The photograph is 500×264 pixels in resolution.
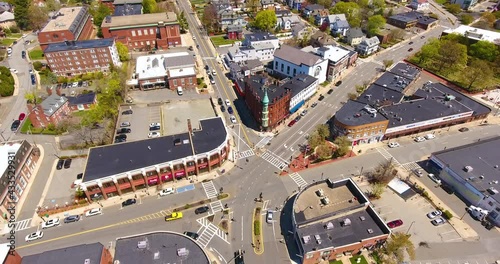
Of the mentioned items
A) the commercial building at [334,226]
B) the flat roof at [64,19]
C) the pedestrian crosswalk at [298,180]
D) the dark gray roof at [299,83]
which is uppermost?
the flat roof at [64,19]

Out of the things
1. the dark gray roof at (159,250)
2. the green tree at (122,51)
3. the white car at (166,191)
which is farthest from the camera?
the green tree at (122,51)

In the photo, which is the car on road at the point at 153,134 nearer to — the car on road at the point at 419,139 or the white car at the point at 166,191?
the white car at the point at 166,191

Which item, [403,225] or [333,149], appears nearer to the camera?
[403,225]

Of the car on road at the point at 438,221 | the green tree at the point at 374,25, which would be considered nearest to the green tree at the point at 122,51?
the green tree at the point at 374,25

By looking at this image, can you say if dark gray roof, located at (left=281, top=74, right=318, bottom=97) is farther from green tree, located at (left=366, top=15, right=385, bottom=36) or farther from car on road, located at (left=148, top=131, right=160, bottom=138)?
green tree, located at (left=366, top=15, right=385, bottom=36)

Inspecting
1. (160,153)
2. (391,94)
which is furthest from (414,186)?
(160,153)

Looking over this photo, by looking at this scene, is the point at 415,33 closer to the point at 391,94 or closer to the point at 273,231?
the point at 391,94
